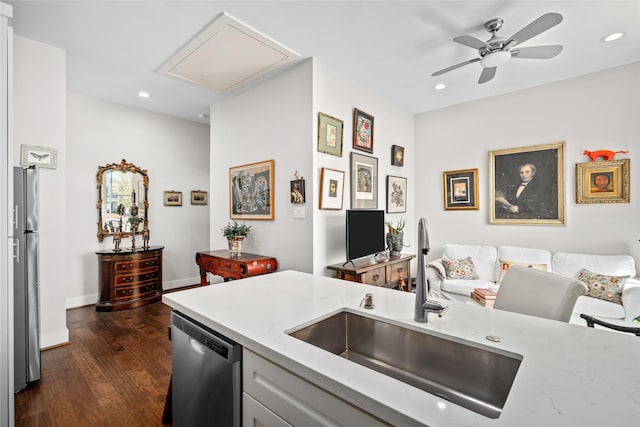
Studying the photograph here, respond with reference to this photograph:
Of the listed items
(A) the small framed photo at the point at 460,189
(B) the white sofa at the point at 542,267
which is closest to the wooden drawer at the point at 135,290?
(B) the white sofa at the point at 542,267

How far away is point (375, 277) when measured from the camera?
10.0ft

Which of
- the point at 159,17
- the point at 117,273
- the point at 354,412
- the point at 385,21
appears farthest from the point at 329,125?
the point at 117,273

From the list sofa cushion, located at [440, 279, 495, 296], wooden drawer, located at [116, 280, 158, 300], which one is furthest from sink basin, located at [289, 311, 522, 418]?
wooden drawer, located at [116, 280, 158, 300]

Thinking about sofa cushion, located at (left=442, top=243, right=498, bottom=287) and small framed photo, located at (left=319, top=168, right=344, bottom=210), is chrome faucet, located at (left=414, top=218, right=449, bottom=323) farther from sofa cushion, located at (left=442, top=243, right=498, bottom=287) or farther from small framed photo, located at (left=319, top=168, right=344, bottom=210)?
sofa cushion, located at (left=442, top=243, right=498, bottom=287)

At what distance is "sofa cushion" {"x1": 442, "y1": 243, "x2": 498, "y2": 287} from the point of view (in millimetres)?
3844

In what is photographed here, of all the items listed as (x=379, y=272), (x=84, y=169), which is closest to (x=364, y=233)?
(x=379, y=272)

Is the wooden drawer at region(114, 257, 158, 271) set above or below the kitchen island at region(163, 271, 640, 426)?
below

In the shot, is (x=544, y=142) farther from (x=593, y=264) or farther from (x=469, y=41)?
(x=469, y=41)

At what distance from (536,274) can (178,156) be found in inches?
199

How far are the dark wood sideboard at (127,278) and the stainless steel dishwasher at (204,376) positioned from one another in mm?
2989

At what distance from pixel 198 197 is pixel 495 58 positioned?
464 cm

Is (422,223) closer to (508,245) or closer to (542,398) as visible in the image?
(542,398)

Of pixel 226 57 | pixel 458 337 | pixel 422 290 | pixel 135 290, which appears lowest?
pixel 135 290

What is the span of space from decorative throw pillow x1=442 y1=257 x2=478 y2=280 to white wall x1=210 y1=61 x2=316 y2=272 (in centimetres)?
198
